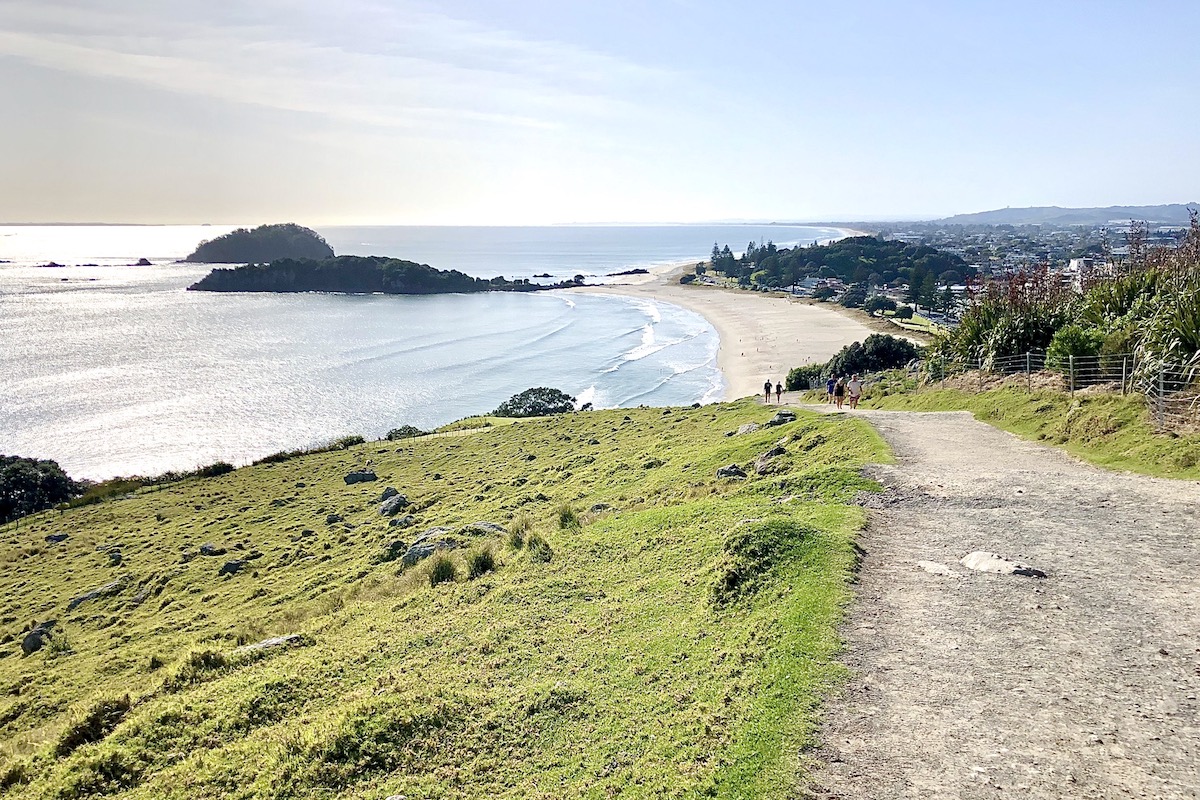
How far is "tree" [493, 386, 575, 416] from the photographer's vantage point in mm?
58406

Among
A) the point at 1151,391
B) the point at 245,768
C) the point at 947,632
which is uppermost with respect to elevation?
the point at 1151,391

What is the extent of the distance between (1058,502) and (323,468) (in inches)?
1432

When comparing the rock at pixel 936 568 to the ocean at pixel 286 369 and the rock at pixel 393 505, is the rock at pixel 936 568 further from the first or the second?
the ocean at pixel 286 369

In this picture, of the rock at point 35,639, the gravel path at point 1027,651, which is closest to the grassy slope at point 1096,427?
the gravel path at point 1027,651

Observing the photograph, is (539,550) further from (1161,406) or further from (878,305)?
(878,305)

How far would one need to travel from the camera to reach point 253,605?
19.3 meters

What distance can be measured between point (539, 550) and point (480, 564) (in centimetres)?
140

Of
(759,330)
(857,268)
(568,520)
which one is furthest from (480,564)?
(857,268)

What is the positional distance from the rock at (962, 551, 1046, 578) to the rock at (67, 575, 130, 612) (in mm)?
25497

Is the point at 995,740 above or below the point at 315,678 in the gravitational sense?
above

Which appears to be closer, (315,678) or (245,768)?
(245,768)

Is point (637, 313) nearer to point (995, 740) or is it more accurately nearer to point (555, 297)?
point (555, 297)

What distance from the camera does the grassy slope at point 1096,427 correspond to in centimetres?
1391

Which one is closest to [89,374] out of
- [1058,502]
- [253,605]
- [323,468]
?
[323,468]
